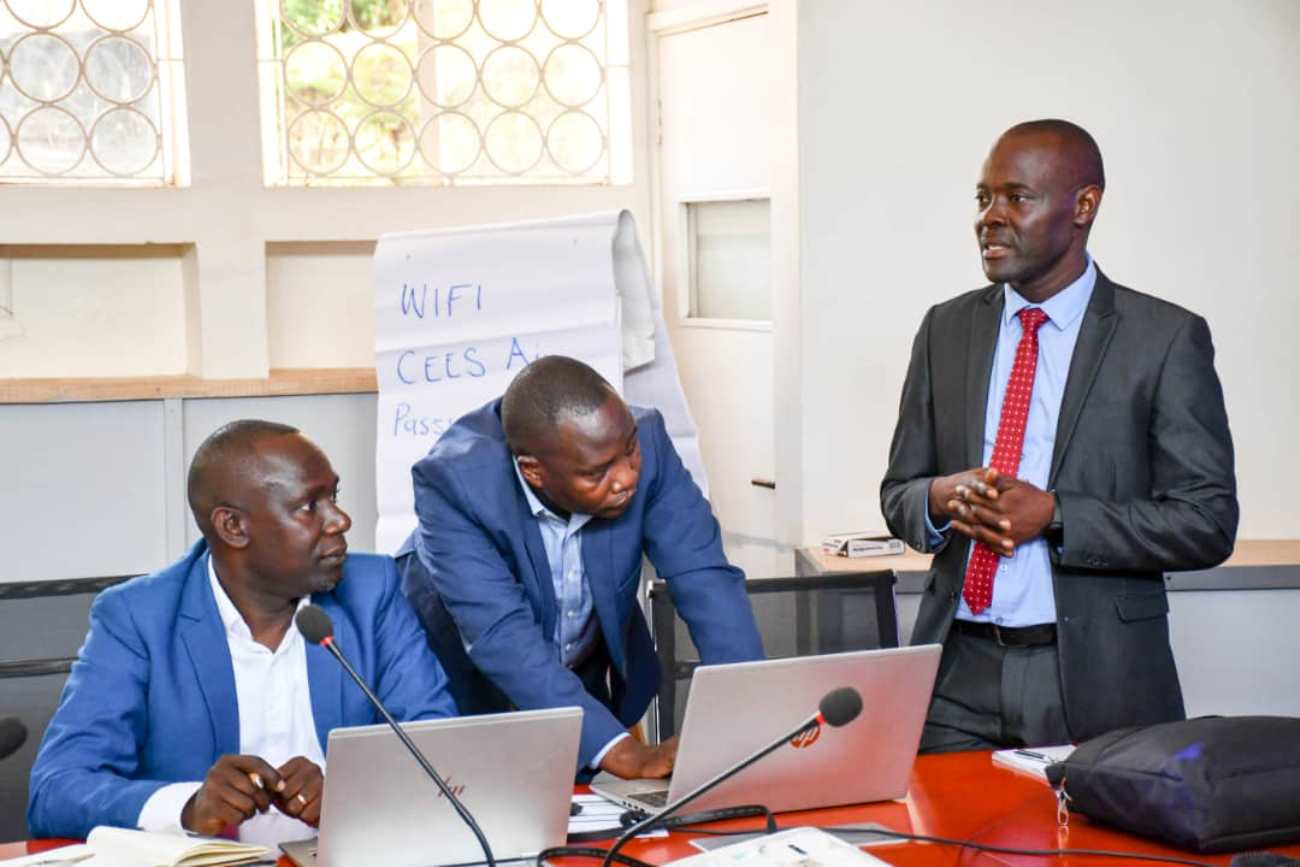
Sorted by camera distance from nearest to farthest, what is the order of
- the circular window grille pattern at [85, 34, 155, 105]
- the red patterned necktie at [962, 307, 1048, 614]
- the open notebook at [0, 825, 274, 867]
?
the open notebook at [0, 825, 274, 867] → the red patterned necktie at [962, 307, 1048, 614] → the circular window grille pattern at [85, 34, 155, 105]

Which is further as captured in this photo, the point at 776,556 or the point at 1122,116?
the point at 776,556

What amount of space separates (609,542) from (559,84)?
87.7 inches

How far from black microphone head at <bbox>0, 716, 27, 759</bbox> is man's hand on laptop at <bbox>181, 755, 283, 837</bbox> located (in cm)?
29

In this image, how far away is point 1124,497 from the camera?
2562 mm

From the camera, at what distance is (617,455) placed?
95.4 inches

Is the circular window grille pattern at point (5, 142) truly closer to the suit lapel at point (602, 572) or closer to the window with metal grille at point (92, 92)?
the window with metal grille at point (92, 92)

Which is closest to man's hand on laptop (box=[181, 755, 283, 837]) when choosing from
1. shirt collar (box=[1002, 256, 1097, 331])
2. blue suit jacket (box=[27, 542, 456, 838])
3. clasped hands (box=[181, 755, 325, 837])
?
clasped hands (box=[181, 755, 325, 837])

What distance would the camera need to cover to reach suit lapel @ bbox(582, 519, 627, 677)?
8.71 feet

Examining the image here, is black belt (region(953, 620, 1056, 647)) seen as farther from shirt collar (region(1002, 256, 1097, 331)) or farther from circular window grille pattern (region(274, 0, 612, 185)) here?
circular window grille pattern (region(274, 0, 612, 185))

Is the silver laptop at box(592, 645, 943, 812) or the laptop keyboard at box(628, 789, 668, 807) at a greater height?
the silver laptop at box(592, 645, 943, 812)

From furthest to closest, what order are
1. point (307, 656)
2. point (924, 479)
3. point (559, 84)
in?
1. point (559, 84)
2. point (924, 479)
3. point (307, 656)

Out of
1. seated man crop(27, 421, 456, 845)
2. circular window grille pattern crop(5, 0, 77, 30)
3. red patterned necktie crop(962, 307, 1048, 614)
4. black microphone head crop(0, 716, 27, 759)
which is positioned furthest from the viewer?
circular window grille pattern crop(5, 0, 77, 30)

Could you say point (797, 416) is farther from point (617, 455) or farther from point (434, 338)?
point (617, 455)

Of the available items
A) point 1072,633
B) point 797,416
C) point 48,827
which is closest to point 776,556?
point 797,416
